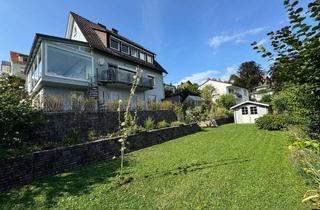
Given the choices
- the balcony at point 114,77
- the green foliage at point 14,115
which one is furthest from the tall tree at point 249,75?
the green foliage at point 14,115

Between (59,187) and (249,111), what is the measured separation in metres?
26.4

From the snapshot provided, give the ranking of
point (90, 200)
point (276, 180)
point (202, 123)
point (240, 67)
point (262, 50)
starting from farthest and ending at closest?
1. point (240, 67)
2. point (202, 123)
3. point (276, 180)
4. point (90, 200)
5. point (262, 50)

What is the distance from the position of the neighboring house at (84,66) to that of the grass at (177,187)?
220 inches

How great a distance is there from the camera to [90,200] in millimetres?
4332

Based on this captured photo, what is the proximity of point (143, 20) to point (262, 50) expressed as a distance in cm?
1473

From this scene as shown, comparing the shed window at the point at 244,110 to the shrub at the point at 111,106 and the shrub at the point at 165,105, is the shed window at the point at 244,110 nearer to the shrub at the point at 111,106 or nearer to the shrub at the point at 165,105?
the shrub at the point at 165,105

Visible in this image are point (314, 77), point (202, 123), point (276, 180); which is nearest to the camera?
point (314, 77)

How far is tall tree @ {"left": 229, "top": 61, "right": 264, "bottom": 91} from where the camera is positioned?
46200mm

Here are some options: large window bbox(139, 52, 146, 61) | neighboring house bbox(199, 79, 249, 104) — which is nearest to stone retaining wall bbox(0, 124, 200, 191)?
large window bbox(139, 52, 146, 61)

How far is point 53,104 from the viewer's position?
379 inches

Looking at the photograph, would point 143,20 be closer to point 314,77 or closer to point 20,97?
point 20,97

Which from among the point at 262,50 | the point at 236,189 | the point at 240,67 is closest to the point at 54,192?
the point at 236,189

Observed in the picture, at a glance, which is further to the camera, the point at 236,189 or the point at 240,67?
the point at 240,67

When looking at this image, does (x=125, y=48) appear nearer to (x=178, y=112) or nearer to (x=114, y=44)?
(x=114, y=44)
